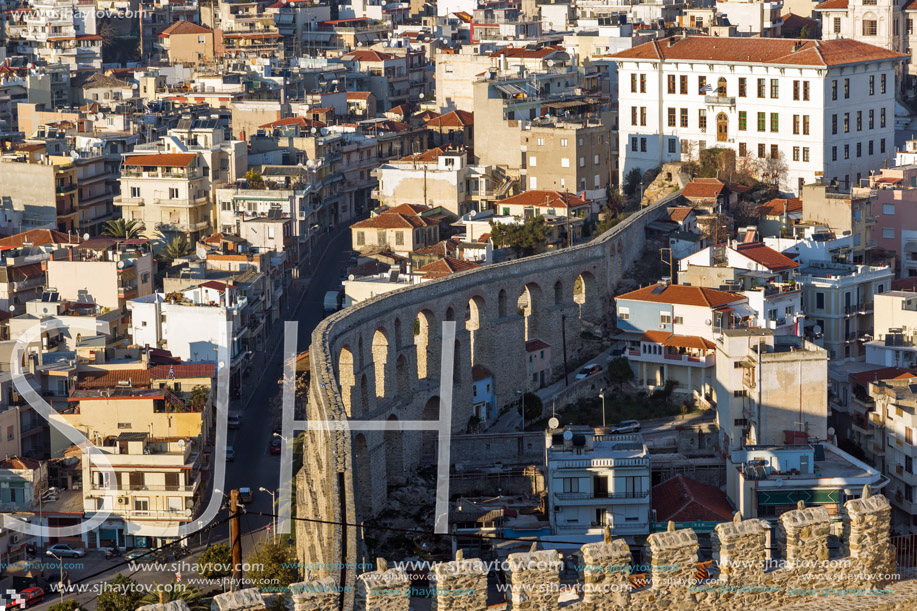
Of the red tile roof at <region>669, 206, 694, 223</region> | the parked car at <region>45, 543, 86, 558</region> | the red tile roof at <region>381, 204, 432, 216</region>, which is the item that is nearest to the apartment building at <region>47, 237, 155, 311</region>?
the red tile roof at <region>381, 204, 432, 216</region>

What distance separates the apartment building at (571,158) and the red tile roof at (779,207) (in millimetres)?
6826

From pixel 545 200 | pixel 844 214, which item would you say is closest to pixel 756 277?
pixel 844 214

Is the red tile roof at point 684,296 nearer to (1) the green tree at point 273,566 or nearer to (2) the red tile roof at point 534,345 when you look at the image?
(2) the red tile roof at point 534,345

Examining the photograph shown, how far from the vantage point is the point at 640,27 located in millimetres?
81750

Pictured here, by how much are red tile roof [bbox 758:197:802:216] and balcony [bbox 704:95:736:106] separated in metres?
4.44

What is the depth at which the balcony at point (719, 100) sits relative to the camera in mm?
61166

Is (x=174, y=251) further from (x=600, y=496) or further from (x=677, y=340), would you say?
(x=600, y=496)

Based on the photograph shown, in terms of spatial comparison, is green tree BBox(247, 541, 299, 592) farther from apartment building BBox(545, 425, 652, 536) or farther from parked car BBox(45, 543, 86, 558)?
parked car BBox(45, 543, 86, 558)

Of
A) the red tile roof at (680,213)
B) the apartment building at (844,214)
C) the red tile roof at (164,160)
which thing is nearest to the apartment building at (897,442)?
the apartment building at (844,214)

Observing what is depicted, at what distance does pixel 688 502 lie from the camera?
3734 cm

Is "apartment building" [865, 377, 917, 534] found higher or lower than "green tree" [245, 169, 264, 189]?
lower

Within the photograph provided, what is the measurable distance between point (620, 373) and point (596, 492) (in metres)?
10.6

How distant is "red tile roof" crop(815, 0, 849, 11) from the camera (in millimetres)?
81500

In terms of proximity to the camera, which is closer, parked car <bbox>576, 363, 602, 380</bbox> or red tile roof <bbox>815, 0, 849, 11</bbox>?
parked car <bbox>576, 363, 602, 380</bbox>
